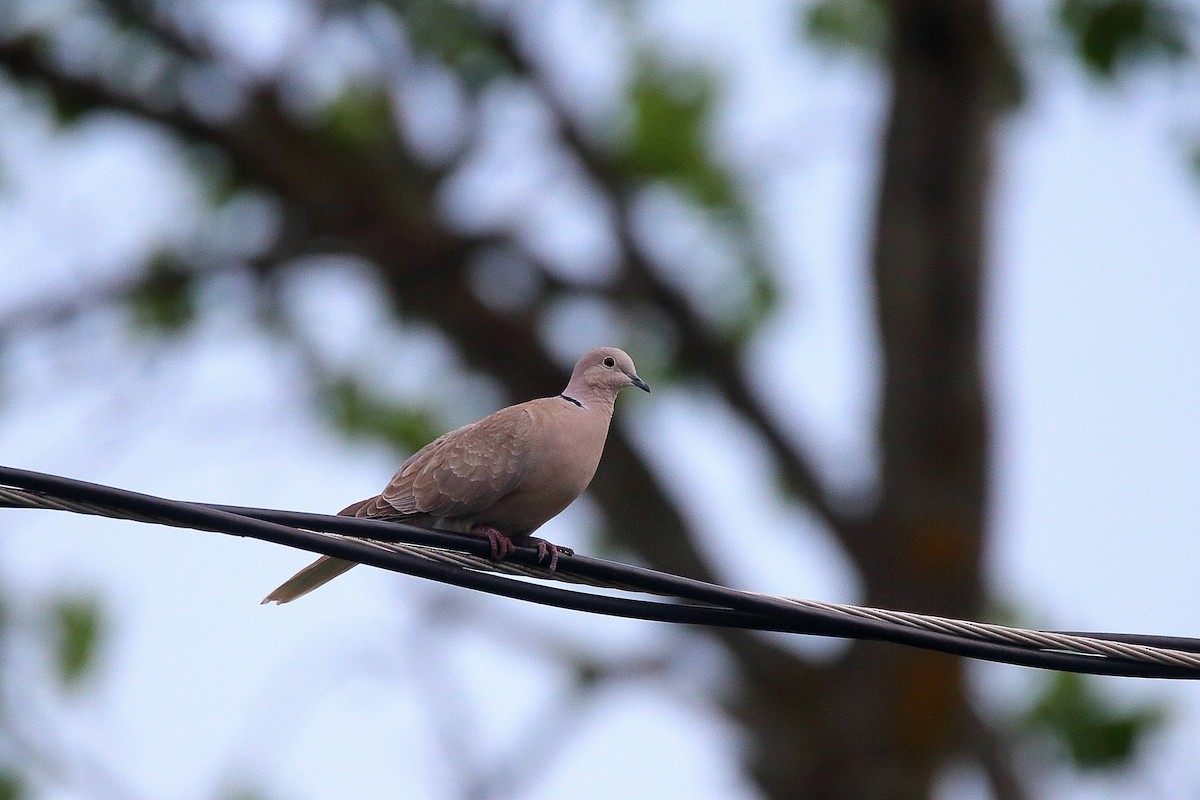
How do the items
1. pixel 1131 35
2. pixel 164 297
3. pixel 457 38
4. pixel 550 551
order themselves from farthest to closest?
pixel 164 297 → pixel 457 38 → pixel 1131 35 → pixel 550 551

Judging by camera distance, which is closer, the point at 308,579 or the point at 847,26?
the point at 308,579

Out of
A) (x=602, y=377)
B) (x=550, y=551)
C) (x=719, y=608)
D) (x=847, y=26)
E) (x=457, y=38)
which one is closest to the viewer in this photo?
(x=719, y=608)

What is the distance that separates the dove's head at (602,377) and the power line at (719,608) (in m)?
1.49

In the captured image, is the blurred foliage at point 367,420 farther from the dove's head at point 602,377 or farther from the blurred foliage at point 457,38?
the dove's head at point 602,377

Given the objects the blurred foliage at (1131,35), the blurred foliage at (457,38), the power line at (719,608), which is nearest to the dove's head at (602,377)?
the power line at (719,608)

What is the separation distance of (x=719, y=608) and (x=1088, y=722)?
8.11 meters

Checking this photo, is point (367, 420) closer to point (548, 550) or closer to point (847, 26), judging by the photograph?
point (847, 26)

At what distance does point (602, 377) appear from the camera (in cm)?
488

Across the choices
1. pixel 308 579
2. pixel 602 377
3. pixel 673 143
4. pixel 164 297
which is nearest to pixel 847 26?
pixel 673 143

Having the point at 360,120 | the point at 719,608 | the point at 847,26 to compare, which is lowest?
the point at 719,608

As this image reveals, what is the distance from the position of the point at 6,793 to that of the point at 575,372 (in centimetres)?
592

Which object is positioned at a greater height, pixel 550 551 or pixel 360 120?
pixel 360 120

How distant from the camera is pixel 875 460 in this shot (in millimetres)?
9711

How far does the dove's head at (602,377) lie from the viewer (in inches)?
190
